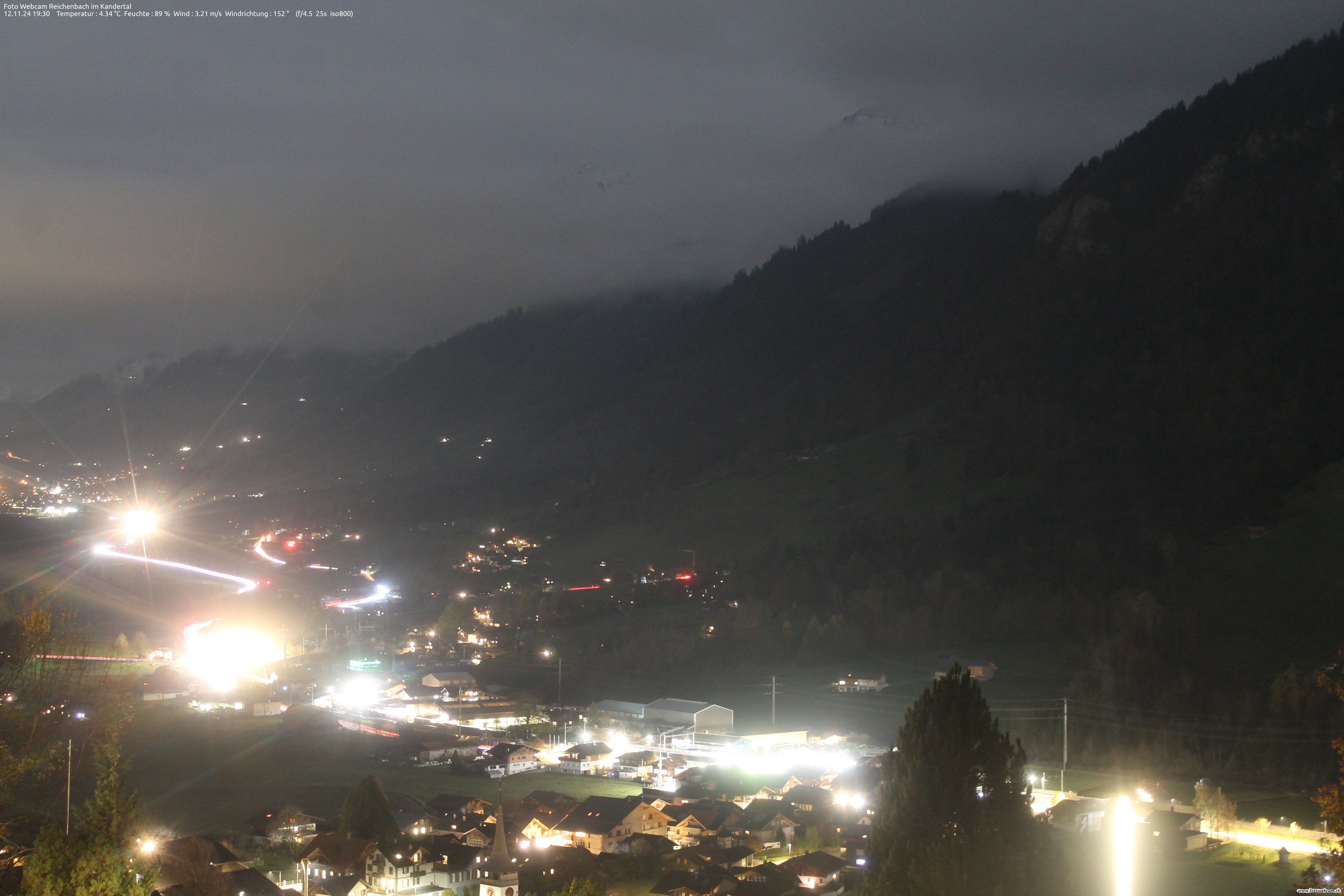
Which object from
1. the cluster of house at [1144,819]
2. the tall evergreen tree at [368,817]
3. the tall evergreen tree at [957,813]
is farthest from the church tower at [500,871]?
the cluster of house at [1144,819]

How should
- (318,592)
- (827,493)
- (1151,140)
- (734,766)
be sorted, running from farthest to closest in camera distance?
(1151,140) → (827,493) → (318,592) → (734,766)

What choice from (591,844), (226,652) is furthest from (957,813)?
(226,652)

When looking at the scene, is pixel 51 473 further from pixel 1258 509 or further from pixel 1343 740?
pixel 1343 740

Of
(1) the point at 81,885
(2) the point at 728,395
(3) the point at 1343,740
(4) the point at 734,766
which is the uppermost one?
(2) the point at 728,395

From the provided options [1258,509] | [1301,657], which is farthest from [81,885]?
[1258,509]

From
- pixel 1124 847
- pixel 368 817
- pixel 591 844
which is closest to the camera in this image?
pixel 368 817

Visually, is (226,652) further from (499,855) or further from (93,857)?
(93,857)

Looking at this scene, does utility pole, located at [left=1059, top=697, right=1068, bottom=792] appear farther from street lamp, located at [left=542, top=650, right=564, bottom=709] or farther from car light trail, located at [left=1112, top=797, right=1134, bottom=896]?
street lamp, located at [left=542, top=650, right=564, bottom=709]
